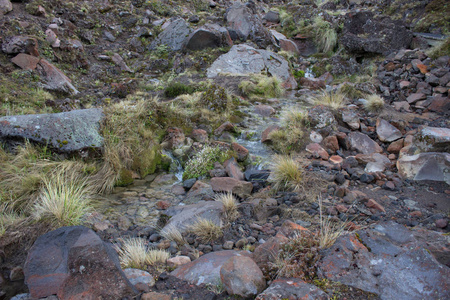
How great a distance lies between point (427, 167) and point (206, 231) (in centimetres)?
339

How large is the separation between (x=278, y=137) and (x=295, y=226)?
3.52m

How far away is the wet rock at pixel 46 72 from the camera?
721cm

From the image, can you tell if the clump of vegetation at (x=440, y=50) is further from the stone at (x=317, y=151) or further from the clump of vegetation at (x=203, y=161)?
the clump of vegetation at (x=203, y=161)

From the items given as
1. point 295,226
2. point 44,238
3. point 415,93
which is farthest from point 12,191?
point 415,93

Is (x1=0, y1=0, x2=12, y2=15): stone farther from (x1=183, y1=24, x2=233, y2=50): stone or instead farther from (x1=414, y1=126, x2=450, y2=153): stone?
(x1=414, y1=126, x2=450, y2=153): stone

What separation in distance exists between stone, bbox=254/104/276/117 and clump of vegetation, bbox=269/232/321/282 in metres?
5.60

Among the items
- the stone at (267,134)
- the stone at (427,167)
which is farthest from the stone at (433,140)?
the stone at (267,134)

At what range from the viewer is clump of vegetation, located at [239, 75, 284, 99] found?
29.0ft

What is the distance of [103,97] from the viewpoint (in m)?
7.75

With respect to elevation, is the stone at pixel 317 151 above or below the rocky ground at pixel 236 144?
below

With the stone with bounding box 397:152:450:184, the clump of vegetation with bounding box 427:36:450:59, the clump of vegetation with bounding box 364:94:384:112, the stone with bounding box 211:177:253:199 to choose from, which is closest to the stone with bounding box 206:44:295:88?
the clump of vegetation with bounding box 364:94:384:112

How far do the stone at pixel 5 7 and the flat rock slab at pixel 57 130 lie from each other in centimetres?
636

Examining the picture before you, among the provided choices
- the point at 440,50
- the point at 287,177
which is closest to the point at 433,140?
the point at 287,177

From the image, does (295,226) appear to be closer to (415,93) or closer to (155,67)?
(415,93)
